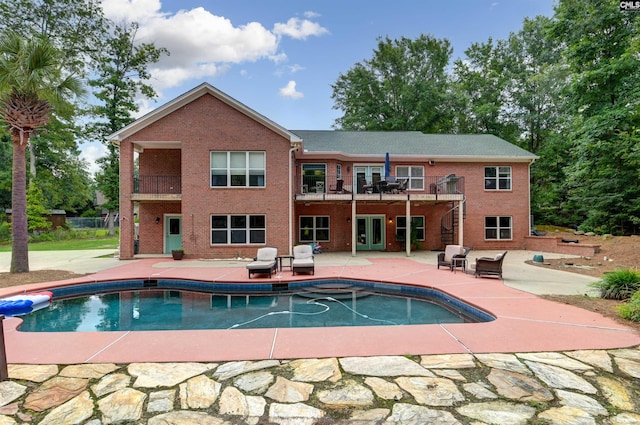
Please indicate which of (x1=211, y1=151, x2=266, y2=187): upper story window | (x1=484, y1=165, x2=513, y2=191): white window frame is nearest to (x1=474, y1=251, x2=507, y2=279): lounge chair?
(x1=211, y1=151, x2=266, y2=187): upper story window

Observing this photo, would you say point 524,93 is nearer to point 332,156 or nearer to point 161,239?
point 332,156

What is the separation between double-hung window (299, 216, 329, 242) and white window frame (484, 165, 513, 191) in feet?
32.1

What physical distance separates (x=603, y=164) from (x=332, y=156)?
1510 centimetres

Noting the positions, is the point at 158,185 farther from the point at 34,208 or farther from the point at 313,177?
the point at 34,208

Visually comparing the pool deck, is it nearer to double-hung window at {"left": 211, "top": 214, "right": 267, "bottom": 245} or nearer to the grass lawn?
double-hung window at {"left": 211, "top": 214, "right": 267, "bottom": 245}

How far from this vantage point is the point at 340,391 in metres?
3.18

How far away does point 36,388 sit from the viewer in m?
3.28

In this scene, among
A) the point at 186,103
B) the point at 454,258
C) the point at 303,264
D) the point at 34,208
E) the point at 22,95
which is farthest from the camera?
the point at 34,208

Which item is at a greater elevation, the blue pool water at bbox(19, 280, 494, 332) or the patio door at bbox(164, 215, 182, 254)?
the patio door at bbox(164, 215, 182, 254)

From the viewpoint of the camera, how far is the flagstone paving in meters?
2.79

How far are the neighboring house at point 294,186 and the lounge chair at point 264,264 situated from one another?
392 centimetres

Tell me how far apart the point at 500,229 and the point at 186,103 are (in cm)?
1841

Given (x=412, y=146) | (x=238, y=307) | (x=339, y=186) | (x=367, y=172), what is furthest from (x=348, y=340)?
(x=412, y=146)

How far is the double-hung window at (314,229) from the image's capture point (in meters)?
18.1
